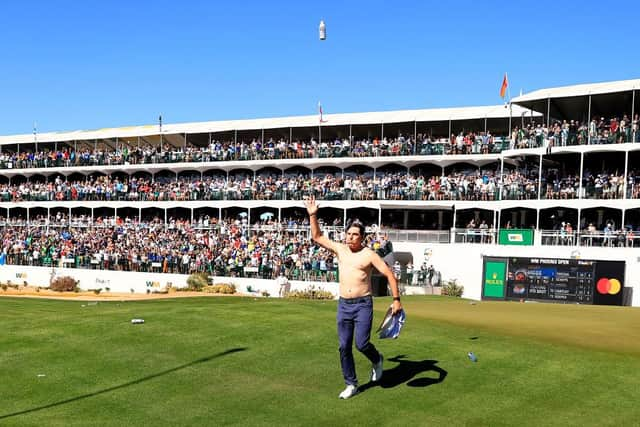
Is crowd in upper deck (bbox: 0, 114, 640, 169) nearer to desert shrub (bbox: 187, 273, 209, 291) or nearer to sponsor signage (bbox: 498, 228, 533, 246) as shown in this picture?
sponsor signage (bbox: 498, 228, 533, 246)

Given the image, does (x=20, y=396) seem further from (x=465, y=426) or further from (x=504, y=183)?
(x=504, y=183)

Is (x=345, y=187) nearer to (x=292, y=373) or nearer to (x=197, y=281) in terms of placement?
(x=197, y=281)

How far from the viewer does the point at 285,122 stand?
50.0 meters

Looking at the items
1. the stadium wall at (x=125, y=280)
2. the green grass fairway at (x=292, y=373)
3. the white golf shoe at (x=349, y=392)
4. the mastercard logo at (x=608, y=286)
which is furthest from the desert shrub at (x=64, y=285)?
the white golf shoe at (x=349, y=392)

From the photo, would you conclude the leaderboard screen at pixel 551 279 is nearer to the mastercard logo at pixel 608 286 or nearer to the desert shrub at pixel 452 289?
the mastercard logo at pixel 608 286

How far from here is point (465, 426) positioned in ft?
26.0

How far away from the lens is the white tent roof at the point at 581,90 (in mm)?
34500

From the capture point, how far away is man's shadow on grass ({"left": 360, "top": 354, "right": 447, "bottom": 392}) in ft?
31.6

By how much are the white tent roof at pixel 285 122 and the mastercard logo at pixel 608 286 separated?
17118mm

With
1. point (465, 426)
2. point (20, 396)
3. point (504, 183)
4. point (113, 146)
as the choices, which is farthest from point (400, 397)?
point (113, 146)

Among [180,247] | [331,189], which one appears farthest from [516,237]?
[180,247]

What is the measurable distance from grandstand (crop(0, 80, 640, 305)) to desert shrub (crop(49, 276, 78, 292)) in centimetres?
134

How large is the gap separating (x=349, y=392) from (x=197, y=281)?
29.2m

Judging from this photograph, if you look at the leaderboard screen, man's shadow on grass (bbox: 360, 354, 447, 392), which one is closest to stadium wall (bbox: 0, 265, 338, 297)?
the leaderboard screen
